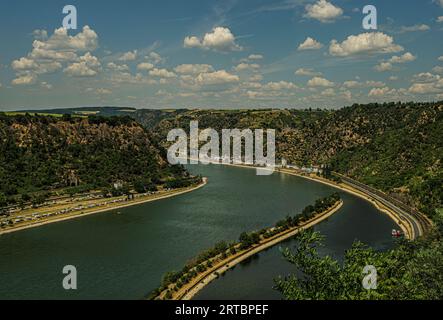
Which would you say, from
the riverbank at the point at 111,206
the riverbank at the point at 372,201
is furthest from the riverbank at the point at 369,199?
the riverbank at the point at 111,206

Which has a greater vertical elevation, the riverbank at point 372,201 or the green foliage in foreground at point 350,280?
the green foliage in foreground at point 350,280

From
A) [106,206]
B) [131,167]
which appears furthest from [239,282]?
[131,167]

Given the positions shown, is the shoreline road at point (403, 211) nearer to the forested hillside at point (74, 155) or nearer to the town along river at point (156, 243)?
the town along river at point (156, 243)

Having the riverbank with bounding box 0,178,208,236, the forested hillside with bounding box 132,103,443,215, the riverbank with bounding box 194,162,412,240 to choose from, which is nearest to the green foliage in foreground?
the riverbank with bounding box 194,162,412,240

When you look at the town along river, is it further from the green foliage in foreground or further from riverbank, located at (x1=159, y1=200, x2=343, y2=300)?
the green foliage in foreground

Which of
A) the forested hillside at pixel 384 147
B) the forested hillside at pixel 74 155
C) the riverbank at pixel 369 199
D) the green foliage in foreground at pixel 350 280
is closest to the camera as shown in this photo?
the green foliage in foreground at pixel 350 280
